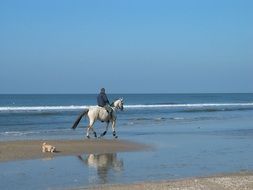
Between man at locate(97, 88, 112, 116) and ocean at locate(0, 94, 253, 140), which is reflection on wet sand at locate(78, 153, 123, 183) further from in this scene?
ocean at locate(0, 94, 253, 140)

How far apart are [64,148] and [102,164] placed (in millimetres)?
4545

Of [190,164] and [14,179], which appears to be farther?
[190,164]

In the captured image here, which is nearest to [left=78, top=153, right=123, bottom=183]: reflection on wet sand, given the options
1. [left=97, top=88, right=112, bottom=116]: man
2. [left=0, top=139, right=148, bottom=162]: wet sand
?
[left=0, top=139, right=148, bottom=162]: wet sand

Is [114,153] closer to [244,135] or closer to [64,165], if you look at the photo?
[64,165]

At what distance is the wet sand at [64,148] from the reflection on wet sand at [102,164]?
1201 millimetres

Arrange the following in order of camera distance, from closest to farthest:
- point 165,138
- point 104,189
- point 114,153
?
point 104,189
point 114,153
point 165,138

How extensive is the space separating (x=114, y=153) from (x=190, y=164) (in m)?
4.20

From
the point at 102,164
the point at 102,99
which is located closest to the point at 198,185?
the point at 102,164

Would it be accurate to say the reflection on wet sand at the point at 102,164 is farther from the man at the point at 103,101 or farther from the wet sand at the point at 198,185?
the man at the point at 103,101

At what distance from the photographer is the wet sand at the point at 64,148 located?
59.3 ft

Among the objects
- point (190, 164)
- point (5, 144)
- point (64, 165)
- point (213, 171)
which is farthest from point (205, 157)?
point (5, 144)

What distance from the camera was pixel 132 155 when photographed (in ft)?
60.3

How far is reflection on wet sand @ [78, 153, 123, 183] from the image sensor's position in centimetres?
1348

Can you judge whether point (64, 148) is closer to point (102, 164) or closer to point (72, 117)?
point (102, 164)
